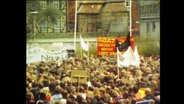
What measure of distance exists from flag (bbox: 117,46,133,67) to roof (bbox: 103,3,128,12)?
0.46 meters

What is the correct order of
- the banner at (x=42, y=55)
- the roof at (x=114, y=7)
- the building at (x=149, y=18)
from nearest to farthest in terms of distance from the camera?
the building at (x=149, y=18) < the roof at (x=114, y=7) < the banner at (x=42, y=55)

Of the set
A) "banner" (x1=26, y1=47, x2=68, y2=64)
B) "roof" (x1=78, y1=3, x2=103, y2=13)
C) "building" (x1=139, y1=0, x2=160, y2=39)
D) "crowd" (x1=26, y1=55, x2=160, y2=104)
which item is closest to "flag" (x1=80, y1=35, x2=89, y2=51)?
"crowd" (x1=26, y1=55, x2=160, y2=104)

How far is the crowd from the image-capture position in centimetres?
424

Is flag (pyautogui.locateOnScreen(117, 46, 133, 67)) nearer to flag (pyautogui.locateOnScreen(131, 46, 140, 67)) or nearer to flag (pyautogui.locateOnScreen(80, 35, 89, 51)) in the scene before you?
flag (pyautogui.locateOnScreen(131, 46, 140, 67))

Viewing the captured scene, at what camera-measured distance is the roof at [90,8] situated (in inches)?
172

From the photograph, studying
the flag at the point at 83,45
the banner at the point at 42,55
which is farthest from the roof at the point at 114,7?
the banner at the point at 42,55

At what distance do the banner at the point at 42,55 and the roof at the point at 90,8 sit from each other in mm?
497

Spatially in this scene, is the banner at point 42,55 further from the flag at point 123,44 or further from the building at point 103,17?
the flag at point 123,44

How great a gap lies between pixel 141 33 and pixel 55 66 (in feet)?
3.42

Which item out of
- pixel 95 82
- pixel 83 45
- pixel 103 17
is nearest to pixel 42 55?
pixel 83 45

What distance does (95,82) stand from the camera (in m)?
4.34

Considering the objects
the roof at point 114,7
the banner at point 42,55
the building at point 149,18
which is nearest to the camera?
the building at point 149,18
